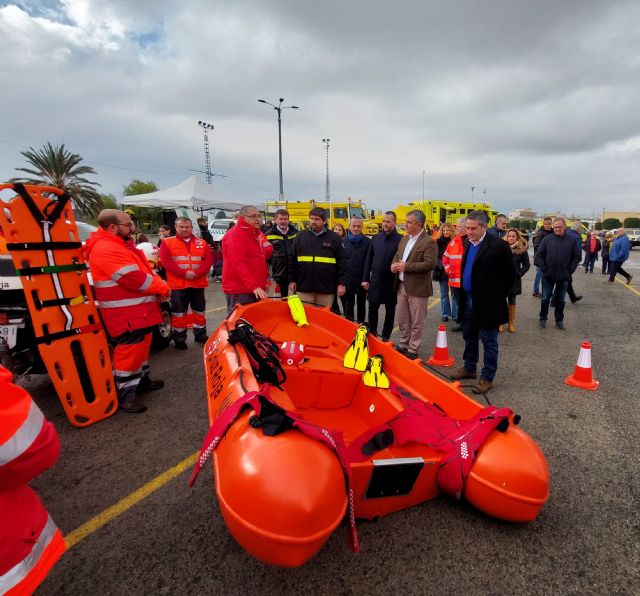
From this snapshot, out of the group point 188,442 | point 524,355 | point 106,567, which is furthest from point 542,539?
point 524,355

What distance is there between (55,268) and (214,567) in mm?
2555

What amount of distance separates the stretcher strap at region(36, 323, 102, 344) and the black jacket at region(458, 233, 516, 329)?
3726 mm

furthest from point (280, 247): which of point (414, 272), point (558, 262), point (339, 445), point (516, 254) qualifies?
point (558, 262)

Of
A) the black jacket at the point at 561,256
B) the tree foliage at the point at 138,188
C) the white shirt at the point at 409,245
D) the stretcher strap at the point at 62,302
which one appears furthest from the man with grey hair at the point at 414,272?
the tree foliage at the point at 138,188

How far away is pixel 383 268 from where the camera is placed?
5250 mm

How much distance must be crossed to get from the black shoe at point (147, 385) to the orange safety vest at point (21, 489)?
2787 mm

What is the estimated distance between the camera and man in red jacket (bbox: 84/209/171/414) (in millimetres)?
3305

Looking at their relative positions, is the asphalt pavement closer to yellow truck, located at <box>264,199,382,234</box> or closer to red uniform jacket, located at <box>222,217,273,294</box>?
red uniform jacket, located at <box>222,217,273,294</box>

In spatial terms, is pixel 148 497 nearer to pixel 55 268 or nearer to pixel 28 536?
pixel 28 536

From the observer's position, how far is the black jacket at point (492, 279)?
3.79m

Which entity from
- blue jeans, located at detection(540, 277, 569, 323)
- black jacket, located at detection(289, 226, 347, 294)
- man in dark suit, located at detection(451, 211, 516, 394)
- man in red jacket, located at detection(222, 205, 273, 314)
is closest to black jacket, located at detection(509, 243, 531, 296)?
blue jeans, located at detection(540, 277, 569, 323)

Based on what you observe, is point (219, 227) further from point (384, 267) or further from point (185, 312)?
point (384, 267)

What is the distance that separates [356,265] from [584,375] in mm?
3419

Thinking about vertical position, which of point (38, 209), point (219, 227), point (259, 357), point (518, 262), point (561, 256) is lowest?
point (259, 357)
